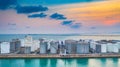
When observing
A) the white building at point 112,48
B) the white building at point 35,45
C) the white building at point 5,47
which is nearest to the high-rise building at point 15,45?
→ the white building at point 5,47

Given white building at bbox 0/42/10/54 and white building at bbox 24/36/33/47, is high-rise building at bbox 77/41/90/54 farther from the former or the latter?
white building at bbox 0/42/10/54

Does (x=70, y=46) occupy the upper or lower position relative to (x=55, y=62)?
upper

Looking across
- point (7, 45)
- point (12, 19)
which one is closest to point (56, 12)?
point (12, 19)

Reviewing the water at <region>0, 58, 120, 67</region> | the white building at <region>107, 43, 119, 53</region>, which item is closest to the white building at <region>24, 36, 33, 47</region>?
Result: the water at <region>0, 58, 120, 67</region>

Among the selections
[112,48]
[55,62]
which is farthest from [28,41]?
[112,48]

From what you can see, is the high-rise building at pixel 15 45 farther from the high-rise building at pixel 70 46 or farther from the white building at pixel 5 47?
the high-rise building at pixel 70 46

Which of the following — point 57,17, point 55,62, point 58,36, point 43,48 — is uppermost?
point 57,17

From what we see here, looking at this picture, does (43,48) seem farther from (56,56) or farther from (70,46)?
(70,46)

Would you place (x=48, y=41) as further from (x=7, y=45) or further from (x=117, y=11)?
(x=117, y=11)
